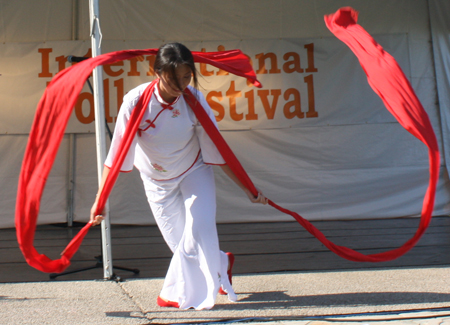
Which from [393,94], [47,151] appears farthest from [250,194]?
[47,151]

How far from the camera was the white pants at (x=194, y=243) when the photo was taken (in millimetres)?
1993

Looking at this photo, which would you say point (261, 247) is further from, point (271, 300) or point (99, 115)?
point (99, 115)

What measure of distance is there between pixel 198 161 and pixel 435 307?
1218mm

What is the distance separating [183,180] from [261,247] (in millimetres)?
1522

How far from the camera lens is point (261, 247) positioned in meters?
3.43

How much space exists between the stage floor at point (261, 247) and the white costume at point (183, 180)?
69cm

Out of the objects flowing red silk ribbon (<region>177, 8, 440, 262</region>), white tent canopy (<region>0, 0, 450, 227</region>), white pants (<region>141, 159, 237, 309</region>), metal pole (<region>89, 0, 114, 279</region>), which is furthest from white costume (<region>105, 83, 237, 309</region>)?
white tent canopy (<region>0, 0, 450, 227</region>)

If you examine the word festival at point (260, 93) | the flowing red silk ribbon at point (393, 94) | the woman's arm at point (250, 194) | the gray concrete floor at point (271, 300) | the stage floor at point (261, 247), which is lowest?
the gray concrete floor at point (271, 300)

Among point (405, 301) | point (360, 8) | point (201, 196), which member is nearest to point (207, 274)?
point (201, 196)

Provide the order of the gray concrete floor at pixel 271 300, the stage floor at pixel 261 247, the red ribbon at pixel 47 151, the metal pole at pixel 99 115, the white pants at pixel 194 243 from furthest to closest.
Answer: the stage floor at pixel 261 247
the metal pole at pixel 99 115
the white pants at pixel 194 243
the gray concrete floor at pixel 271 300
the red ribbon at pixel 47 151

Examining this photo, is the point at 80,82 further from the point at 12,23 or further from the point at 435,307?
the point at 12,23

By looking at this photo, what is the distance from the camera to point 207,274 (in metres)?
1.99

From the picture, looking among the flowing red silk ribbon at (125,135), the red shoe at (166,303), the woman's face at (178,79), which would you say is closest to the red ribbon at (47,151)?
the flowing red silk ribbon at (125,135)

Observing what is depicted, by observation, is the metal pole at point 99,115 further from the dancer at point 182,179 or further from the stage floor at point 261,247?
the dancer at point 182,179
